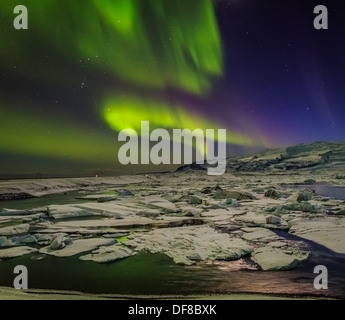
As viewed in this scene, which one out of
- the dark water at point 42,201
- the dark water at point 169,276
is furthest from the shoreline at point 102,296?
the dark water at point 42,201

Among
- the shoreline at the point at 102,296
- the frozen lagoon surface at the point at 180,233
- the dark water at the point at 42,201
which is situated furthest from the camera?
the dark water at the point at 42,201

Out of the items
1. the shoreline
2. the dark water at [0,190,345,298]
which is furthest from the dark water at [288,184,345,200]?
the shoreline

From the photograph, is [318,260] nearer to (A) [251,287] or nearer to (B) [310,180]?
(A) [251,287]

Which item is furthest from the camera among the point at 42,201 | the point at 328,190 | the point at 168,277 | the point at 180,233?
the point at 42,201

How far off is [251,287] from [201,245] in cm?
66

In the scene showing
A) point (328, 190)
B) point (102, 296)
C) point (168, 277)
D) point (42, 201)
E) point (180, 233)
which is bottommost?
point (102, 296)

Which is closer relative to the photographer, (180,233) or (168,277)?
(168,277)

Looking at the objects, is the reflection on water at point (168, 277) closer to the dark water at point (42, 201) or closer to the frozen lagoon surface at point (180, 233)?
the frozen lagoon surface at point (180, 233)

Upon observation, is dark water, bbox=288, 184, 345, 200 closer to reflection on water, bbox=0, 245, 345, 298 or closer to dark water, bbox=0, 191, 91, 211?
reflection on water, bbox=0, 245, 345, 298

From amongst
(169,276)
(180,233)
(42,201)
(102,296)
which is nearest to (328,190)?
(180,233)

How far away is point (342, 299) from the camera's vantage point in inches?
118

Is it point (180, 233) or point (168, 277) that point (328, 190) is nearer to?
point (180, 233)

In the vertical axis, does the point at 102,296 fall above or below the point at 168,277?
below

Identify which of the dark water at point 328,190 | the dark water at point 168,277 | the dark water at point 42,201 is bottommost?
the dark water at point 168,277
